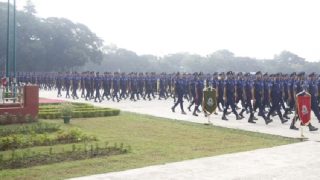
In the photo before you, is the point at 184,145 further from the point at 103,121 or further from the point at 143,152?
the point at 103,121

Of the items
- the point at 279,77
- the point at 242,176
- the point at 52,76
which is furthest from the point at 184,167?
the point at 52,76

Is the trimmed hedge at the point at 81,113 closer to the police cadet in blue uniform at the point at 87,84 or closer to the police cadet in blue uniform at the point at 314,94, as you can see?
the police cadet in blue uniform at the point at 314,94

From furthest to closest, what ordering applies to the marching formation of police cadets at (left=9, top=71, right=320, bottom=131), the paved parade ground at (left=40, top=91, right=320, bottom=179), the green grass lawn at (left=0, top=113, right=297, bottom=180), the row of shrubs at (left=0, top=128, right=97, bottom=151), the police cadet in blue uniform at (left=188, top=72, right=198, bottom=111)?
the police cadet in blue uniform at (left=188, top=72, right=198, bottom=111), the marching formation of police cadets at (left=9, top=71, right=320, bottom=131), the row of shrubs at (left=0, top=128, right=97, bottom=151), the green grass lawn at (left=0, top=113, right=297, bottom=180), the paved parade ground at (left=40, top=91, right=320, bottom=179)

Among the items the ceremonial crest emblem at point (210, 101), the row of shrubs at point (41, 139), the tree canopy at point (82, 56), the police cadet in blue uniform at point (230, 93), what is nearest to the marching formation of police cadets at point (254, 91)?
the police cadet in blue uniform at point (230, 93)

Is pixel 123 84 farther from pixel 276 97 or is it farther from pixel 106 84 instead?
pixel 276 97

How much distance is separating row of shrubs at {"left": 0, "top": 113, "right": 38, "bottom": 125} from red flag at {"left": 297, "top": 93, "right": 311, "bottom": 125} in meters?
7.97

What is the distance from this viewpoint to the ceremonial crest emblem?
14.1 m

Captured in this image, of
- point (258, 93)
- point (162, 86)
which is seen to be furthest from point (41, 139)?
point (162, 86)

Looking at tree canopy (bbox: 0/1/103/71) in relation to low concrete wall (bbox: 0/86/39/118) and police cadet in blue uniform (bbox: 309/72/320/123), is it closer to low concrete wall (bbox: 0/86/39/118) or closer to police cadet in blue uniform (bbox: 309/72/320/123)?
low concrete wall (bbox: 0/86/39/118)

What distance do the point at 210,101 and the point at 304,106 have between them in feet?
Answer: 11.0

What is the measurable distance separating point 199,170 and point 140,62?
203 feet

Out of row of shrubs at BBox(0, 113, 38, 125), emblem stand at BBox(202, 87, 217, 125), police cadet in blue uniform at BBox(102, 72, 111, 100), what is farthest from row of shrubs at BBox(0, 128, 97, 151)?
police cadet in blue uniform at BBox(102, 72, 111, 100)

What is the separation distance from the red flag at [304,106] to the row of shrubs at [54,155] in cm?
482

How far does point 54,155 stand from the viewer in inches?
340
